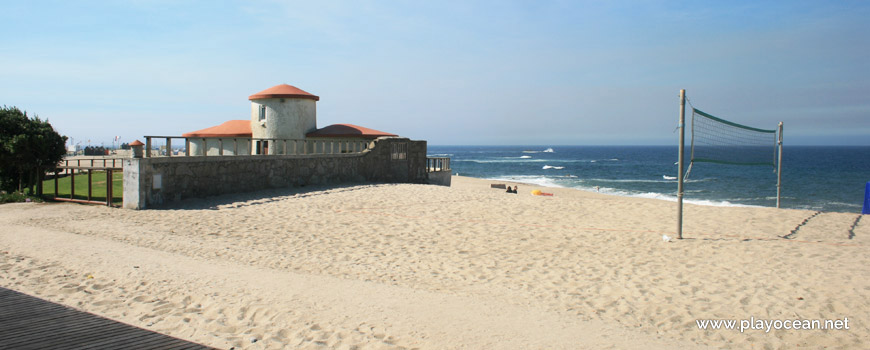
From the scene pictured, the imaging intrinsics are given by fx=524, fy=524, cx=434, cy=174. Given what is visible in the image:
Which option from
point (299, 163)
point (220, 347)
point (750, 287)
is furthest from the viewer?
point (299, 163)

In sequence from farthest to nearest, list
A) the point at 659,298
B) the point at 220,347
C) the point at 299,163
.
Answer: the point at 299,163
the point at 659,298
the point at 220,347

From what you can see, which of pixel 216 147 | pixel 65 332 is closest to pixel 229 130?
pixel 216 147

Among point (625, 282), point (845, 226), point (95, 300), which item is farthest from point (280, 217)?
point (845, 226)

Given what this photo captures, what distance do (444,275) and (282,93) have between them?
16.2m

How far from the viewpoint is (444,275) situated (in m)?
6.50

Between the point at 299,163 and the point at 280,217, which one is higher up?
the point at 299,163

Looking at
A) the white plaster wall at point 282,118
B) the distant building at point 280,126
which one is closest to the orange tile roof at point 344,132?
the distant building at point 280,126

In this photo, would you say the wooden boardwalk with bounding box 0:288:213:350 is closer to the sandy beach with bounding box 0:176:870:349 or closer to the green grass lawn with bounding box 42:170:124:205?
the sandy beach with bounding box 0:176:870:349

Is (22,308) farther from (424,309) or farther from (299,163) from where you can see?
(299,163)

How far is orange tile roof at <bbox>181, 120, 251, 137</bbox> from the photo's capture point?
22188 millimetres

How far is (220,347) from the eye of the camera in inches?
163

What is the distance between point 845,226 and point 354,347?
34.7 ft

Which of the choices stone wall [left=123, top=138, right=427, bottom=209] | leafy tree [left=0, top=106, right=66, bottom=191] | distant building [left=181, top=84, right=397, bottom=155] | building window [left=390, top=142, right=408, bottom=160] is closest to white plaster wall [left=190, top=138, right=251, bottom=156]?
distant building [left=181, top=84, right=397, bottom=155]

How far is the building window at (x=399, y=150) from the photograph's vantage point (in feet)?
61.5
